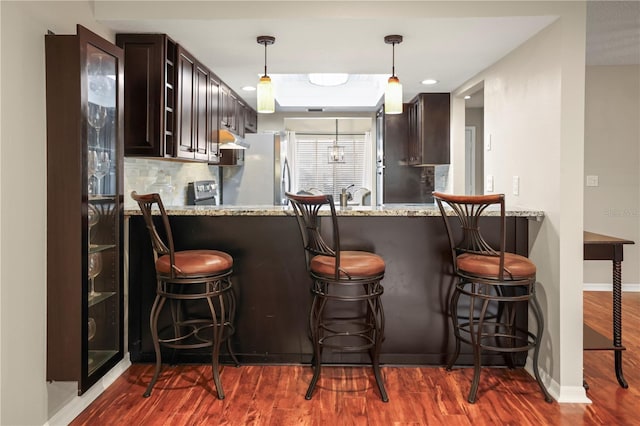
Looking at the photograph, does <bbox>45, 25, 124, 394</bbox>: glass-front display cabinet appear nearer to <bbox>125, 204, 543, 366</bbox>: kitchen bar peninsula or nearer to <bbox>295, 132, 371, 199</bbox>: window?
<bbox>125, 204, 543, 366</bbox>: kitchen bar peninsula

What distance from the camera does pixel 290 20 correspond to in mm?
2668

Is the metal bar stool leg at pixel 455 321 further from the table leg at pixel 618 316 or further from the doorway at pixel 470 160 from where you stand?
the doorway at pixel 470 160

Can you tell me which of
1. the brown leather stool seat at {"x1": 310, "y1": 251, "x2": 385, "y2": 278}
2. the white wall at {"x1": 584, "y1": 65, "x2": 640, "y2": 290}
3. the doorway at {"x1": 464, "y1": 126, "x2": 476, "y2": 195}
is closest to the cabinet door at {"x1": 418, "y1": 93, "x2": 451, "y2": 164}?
the white wall at {"x1": 584, "y1": 65, "x2": 640, "y2": 290}

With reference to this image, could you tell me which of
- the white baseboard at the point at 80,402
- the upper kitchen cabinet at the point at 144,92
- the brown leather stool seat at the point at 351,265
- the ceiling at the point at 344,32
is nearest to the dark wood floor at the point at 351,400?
the white baseboard at the point at 80,402

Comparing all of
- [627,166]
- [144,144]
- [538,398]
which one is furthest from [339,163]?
[538,398]

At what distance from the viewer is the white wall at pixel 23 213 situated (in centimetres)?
185

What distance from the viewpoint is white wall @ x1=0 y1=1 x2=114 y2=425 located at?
6.06ft

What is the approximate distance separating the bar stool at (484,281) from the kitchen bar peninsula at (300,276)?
10 cm

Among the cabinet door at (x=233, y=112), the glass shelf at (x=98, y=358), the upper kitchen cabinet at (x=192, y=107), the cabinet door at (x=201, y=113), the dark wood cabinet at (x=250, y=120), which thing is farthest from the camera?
the dark wood cabinet at (x=250, y=120)

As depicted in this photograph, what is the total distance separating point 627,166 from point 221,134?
4.22m

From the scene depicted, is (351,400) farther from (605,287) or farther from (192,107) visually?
(605,287)

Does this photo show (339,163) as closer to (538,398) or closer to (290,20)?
(290,20)

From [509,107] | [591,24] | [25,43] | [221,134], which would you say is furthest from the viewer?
[221,134]

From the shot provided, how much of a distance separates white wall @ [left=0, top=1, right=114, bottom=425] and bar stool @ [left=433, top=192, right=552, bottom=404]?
77.2 inches
